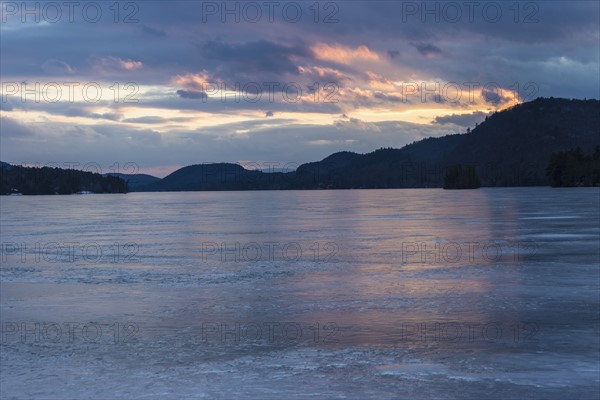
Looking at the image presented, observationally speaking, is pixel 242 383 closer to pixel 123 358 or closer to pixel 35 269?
pixel 123 358

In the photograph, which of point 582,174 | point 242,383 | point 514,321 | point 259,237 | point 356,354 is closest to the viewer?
point 242,383

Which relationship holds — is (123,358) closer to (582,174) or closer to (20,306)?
(20,306)

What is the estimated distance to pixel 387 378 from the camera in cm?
978

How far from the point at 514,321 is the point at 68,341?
8722mm

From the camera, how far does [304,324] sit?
44.3 ft

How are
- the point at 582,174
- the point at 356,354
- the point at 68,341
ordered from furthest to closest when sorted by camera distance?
the point at 582,174
the point at 68,341
the point at 356,354

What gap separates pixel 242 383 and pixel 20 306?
8434 mm

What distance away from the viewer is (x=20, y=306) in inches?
622

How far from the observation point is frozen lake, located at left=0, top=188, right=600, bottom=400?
9.63 m

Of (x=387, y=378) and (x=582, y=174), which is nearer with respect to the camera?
(x=387, y=378)

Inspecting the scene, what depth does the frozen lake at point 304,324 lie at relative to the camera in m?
9.63

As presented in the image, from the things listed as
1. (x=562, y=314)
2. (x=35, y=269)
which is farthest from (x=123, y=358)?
(x=35, y=269)

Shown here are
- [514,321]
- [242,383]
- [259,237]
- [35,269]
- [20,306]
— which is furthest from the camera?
[259,237]

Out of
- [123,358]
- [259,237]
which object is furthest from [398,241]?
[123,358]
